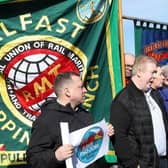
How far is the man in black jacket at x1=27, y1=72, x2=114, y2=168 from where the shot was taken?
153 inches

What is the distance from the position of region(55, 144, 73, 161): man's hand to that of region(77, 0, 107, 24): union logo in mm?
2145

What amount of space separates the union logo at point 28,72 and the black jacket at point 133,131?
1.11m

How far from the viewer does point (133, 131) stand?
185 inches

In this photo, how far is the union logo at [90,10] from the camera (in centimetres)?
569

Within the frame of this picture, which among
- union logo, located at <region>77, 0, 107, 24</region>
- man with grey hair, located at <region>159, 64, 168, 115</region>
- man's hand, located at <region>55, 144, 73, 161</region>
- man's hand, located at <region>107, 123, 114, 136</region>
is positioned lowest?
man's hand, located at <region>55, 144, 73, 161</region>

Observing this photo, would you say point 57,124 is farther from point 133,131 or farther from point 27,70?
point 27,70

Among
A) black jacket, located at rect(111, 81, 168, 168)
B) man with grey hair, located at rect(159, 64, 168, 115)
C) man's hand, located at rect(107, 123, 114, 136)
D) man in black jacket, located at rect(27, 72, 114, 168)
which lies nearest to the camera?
man in black jacket, located at rect(27, 72, 114, 168)

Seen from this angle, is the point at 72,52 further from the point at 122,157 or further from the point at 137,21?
the point at 137,21

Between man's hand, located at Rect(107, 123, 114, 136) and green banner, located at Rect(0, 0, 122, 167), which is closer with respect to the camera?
man's hand, located at Rect(107, 123, 114, 136)

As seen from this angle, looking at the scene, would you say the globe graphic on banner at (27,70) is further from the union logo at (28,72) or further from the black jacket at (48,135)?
the black jacket at (48,135)

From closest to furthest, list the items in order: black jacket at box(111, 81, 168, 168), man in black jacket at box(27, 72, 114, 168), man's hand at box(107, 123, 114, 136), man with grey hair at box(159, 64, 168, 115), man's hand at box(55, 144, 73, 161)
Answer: man's hand at box(55, 144, 73, 161), man in black jacket at box(27, 72, 114, 168), man's hand at box(107, 123, 114, 136), black jacket at box(111, 81, 168, 168), man with grey hair at box(159, 64, 168, 115)

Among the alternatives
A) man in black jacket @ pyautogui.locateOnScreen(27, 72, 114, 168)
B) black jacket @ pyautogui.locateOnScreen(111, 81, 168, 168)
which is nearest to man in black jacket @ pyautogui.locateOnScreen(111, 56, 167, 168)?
black jacket @ pyautogui.locateOnScreen(111, 81, 168, 168)

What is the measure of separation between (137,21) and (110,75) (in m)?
2.89

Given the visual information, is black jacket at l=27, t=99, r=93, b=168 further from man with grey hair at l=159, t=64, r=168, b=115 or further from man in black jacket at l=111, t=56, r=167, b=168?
man with grey hair at l=159, t=64, r=168, b=115
